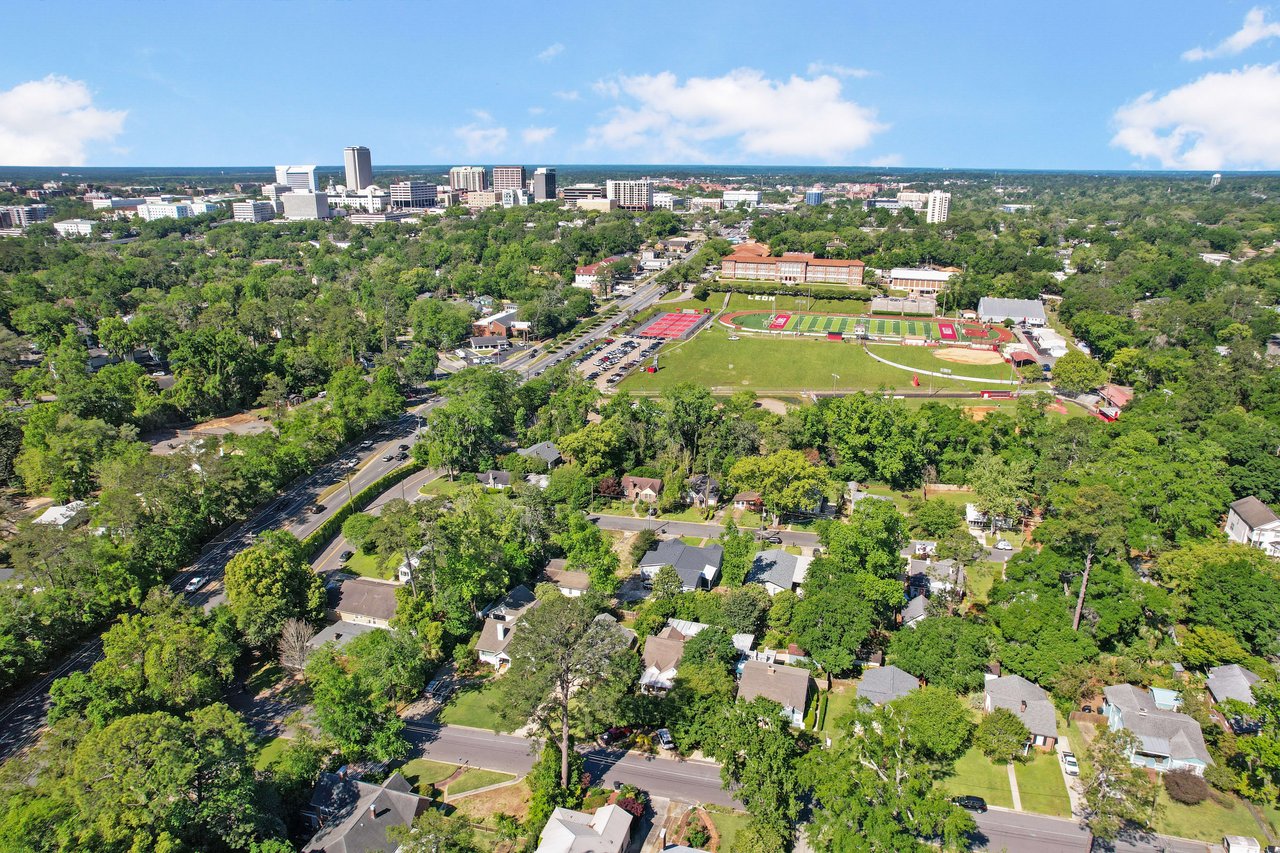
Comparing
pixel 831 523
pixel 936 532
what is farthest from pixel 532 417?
pixel 936 532

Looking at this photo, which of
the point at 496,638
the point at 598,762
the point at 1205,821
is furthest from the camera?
the point at 496,638

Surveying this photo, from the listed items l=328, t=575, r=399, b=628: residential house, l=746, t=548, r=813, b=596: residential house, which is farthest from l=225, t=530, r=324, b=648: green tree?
l=746, t=548, r=813, b=596: residential house

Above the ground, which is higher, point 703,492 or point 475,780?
point 703,492

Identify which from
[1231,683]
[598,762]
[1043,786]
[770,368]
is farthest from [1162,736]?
[770,368]

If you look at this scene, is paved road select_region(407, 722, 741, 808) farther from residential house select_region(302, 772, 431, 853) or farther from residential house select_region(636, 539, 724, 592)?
residential house select_region(636, 539, 724, 592)

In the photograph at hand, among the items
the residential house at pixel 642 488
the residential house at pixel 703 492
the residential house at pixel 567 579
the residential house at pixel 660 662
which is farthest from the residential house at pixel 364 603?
the residential house at pixel 703 492

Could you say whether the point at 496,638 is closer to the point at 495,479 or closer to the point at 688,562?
the point at 688,562
